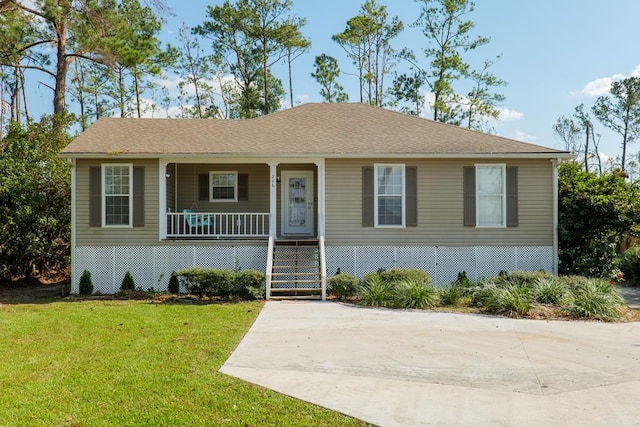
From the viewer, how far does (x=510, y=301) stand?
9.44 meters

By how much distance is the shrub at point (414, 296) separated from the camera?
10.1 metres

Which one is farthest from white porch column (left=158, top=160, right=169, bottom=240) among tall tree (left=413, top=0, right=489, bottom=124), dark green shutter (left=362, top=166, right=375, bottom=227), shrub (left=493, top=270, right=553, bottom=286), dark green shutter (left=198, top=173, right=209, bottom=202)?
tall tree (left=413, top=0, right=489, bottom=124)

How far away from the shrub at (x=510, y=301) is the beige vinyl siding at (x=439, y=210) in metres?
2.99

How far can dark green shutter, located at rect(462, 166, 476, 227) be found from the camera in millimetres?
12867

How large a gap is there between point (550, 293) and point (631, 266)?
20.3 feet

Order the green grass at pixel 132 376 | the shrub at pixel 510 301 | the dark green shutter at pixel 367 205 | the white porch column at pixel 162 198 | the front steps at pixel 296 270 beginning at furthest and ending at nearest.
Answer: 1. the dark green shutter at pixel 367 205
2. the white porch column at pixel 162 198
3. the front steps at pixel 296 270
4. the shrub at pixel 510 301
5. the green grass at pixel 132 376

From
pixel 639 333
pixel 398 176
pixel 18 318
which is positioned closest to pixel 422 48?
pixel 398 176

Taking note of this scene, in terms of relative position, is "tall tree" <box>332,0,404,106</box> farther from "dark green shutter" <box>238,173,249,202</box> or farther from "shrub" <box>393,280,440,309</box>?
"shrub" <box>393,280,440,309</box>

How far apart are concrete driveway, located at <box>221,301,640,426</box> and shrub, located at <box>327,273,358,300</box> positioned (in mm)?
2088

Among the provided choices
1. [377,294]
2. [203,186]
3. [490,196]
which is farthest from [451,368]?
[203,186]

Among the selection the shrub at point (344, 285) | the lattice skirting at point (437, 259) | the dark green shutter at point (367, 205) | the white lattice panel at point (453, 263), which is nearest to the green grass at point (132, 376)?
the shrub at point (344, 285)

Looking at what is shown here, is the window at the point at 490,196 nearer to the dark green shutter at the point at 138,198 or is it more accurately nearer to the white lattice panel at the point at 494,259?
the white lattice panel at the point at 494,259

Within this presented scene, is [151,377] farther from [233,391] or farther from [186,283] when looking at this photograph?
Result: [186,283]

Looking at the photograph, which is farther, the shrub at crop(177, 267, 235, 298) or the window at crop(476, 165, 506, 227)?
the window at crop(476, 165, 506, 227)
